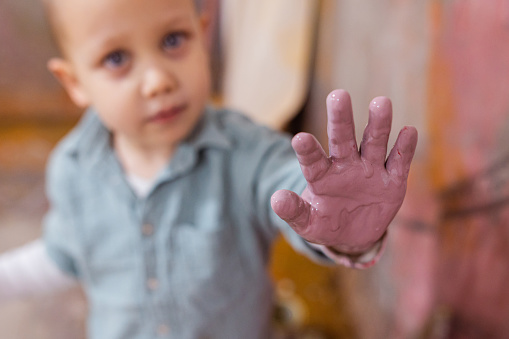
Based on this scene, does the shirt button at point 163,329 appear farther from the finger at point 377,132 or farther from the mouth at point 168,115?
the finger at point 377,132

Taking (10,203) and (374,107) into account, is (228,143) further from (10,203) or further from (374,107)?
(10,203)

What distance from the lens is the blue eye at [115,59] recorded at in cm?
48

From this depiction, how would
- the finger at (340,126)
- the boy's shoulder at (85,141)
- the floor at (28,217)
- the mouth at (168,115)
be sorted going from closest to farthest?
the finger at (340,126), the mouth at (168,115), the boy's shoulder at (85,141), the floor at (28,217)

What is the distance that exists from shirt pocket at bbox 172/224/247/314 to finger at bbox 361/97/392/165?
0.88ft

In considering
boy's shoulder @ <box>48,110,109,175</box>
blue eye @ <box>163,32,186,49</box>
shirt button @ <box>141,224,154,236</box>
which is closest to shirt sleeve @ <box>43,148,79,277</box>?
boy's shoulder @ <box>48,110,109,175</box>

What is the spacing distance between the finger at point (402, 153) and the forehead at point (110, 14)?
0.90ft

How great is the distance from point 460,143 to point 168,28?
0.35 meters

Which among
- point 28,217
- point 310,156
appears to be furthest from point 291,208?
point 28,217

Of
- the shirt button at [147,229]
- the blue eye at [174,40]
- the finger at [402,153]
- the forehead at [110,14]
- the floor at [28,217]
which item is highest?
the forehead at [110,14]

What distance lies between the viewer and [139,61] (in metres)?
0.48

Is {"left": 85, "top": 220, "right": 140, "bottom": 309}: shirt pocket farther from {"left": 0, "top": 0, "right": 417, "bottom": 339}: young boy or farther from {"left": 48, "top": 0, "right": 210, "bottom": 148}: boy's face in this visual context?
{"left": 48, "top": 0, "right": 210, "bottom": 148}: boy's face

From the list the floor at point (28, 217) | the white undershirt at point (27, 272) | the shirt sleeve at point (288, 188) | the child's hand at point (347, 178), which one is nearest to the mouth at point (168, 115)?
the shirt sleeve at point (288, 188)

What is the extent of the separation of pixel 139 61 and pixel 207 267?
26 centimetres

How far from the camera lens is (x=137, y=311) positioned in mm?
612
